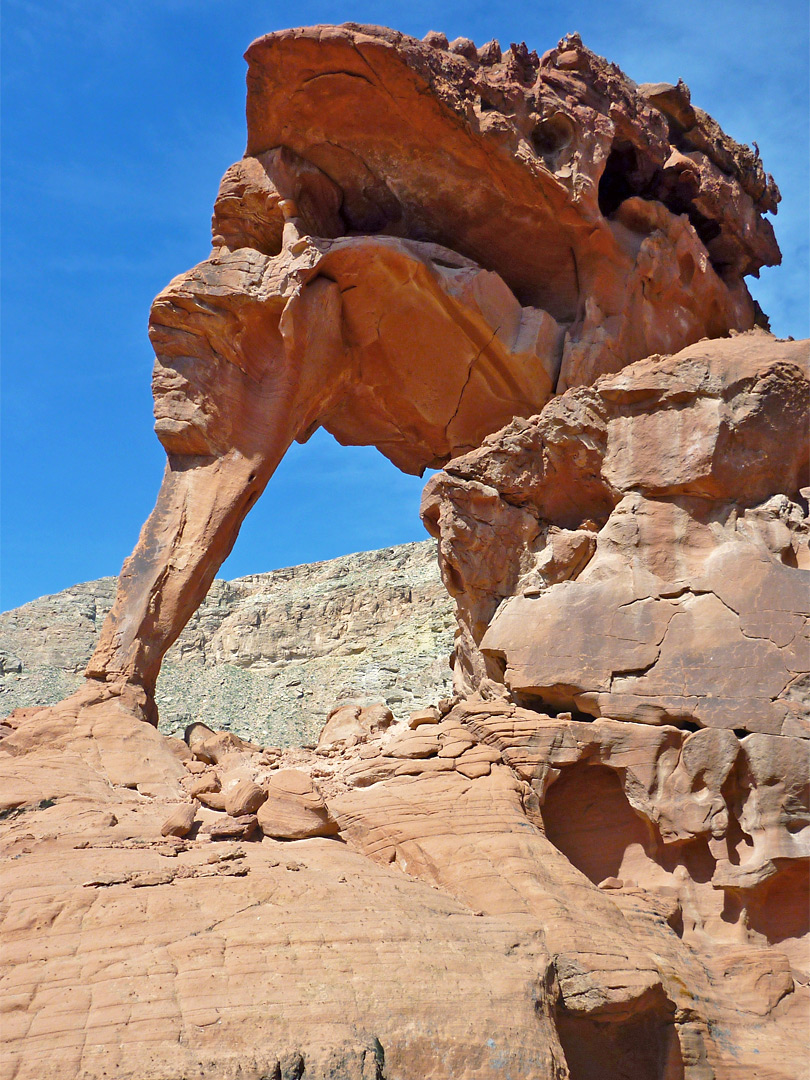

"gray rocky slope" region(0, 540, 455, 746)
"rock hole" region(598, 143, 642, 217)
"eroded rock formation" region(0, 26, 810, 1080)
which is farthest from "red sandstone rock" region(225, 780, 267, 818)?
"gray rocky slope" region(0, 540, 455, 746)

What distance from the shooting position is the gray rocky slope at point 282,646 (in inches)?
862

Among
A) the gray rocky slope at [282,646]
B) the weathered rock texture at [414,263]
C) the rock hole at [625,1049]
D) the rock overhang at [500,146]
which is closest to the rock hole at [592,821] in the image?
the rock hole at [625,1049]

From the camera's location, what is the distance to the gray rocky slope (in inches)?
862

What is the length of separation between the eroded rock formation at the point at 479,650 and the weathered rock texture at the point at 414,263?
36mm

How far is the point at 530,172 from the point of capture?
9.04 meters

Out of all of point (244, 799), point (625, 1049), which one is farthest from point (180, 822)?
point (625, 1049)

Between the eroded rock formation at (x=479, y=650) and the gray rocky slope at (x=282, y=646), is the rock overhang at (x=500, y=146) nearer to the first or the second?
the eroded rock formation at (x=479, y=650)

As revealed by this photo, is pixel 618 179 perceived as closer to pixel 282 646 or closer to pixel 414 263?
pixel 414 263

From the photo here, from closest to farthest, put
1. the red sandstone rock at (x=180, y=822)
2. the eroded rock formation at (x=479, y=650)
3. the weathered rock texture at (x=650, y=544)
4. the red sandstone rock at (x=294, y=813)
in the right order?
the eroded rock formation at (x=479, y=650) < the red sandstone rock at (x=180, y=822) < the red sandstone rock at (x=294, y=813) < the weathered rock texture at (x=650, y=544)

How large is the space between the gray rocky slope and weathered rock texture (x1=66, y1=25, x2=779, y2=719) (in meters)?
10.8

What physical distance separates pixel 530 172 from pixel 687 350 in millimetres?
2409

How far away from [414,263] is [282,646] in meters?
19.3

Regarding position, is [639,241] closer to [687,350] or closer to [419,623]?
[687,350]

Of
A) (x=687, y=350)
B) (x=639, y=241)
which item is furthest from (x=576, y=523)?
(x=639, y=241)
